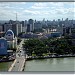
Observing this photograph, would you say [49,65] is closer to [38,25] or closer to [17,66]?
[17,66]

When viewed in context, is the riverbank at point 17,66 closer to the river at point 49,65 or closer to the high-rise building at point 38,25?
the river at point 49,65

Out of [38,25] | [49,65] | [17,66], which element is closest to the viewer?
[38,25]

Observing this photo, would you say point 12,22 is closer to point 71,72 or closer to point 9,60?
point 71,72

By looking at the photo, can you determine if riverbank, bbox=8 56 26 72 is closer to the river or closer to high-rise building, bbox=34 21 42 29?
the river

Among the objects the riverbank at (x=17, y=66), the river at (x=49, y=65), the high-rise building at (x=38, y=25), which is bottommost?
the river at (x=49, y=65)

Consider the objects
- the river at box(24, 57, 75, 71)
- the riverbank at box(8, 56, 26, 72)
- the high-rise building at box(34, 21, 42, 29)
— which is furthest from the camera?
the river at box(24, 57, 75, 71)

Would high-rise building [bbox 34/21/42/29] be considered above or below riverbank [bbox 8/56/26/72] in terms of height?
above

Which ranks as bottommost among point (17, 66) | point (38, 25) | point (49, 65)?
point (49, 65)

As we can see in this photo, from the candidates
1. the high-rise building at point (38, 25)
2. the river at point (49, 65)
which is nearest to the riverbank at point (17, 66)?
the river at point (49, 65)

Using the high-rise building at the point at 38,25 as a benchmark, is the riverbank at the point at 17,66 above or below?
below

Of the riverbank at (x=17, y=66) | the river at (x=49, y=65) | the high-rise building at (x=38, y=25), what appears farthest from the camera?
the river at (x=49, y=65)

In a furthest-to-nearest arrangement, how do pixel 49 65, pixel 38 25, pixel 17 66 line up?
pixel 49 65
pixel 17 66
pixel 38 25

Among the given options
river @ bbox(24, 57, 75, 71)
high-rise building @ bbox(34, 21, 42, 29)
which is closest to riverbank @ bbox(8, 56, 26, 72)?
river @ bbox(24, 57, 75, 71)

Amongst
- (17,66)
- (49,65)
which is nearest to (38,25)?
(17,66)
